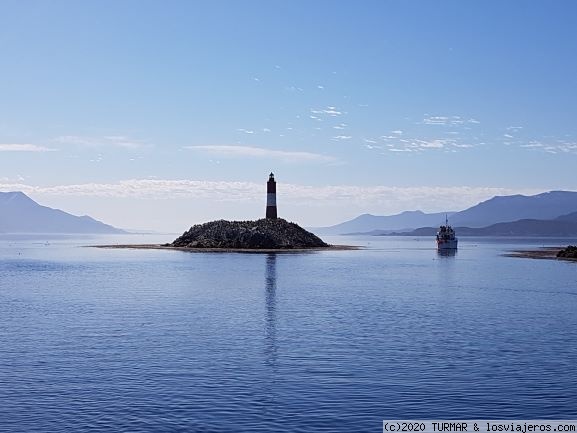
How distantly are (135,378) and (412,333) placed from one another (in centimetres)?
1725

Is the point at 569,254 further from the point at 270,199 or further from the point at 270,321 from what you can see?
the point at 270,321

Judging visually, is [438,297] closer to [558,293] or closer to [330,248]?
[558,293]

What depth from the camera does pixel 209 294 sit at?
62.3 m

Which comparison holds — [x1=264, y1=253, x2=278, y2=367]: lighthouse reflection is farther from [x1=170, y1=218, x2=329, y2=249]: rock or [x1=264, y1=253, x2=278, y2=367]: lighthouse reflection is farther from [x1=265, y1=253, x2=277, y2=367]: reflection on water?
[x1=170, y1=218, x2=329, y2=249]: rock

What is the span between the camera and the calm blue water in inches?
862

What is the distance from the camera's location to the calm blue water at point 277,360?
21.9 m

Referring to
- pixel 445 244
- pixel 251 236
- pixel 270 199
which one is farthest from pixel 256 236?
pixel 445 244

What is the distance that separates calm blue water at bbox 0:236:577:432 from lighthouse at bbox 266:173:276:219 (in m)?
104

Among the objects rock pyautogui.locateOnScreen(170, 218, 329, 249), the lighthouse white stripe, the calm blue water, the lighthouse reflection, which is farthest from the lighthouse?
the calm blue water

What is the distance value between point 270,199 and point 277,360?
5484 inches

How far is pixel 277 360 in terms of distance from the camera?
99.8 ft

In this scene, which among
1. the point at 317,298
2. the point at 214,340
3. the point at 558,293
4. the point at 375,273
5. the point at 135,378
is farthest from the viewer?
the point at 375,273

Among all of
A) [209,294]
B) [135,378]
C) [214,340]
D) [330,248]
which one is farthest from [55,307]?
[330,248]

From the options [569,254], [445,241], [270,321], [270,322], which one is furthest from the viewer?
[445,241]
